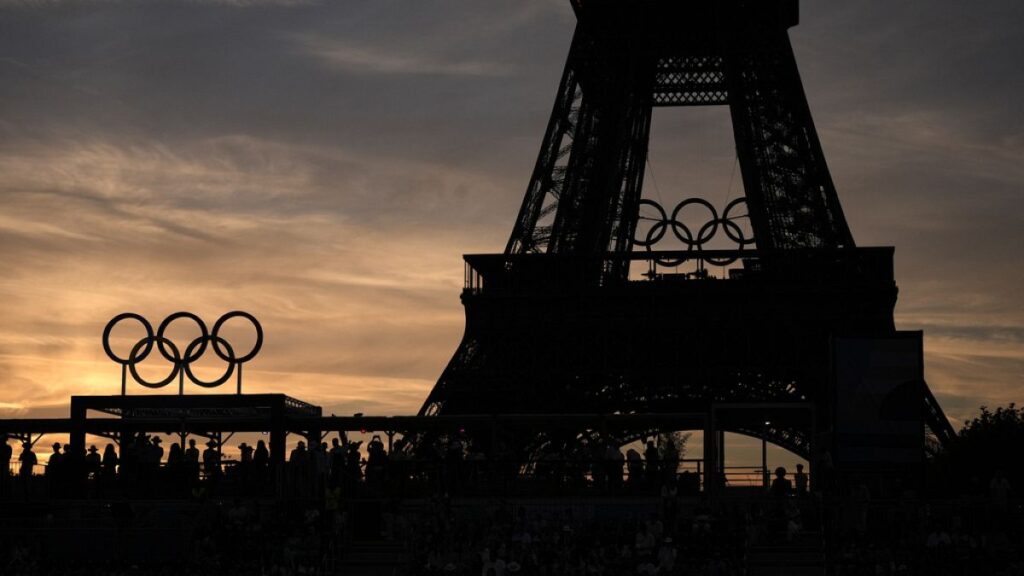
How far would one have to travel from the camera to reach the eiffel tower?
7775 cm

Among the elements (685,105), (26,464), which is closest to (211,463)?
(26,464)

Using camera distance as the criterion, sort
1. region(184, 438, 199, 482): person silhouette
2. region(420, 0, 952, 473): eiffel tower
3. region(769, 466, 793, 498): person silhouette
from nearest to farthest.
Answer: region(769, 466, 793, 498): person silhouette
region(184, 438, 199, 482): person silhouette
region(420, 0, 952, 473): eiffel tower

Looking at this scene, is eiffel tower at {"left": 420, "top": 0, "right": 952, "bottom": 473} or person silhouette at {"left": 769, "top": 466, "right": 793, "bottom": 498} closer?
person silhouette at {"left": 769, "top": 466, "right": 793, "bottom": 498}

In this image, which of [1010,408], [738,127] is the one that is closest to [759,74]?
[738,127]

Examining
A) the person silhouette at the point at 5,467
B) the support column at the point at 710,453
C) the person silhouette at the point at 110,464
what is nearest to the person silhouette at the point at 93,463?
the person silhouette at the point at 110,464

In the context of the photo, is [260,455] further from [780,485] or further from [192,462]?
[780,485]

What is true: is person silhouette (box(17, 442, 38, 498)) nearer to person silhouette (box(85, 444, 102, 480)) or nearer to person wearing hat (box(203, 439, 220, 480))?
person silhouette (box(85, 444, 102, 480))

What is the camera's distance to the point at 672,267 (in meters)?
80.9

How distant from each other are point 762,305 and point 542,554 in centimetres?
3303

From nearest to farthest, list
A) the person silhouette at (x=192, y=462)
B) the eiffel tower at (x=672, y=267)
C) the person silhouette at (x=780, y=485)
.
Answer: the person silhouette at (x=780, y=485) < the person silhouette at (x=192, y=462) < the eiffel tower at (x=672, y=267)

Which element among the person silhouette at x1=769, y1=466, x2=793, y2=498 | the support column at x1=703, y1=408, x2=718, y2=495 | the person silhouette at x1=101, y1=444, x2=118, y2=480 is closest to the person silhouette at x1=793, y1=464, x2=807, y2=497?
the person silhouette at x1=769, y1=466, x2=793, y2=498

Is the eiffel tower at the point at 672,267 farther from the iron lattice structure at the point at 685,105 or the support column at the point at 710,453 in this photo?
the support column at the point at 710,453

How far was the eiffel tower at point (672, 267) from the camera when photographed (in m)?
77.8

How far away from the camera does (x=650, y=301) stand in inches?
3167
